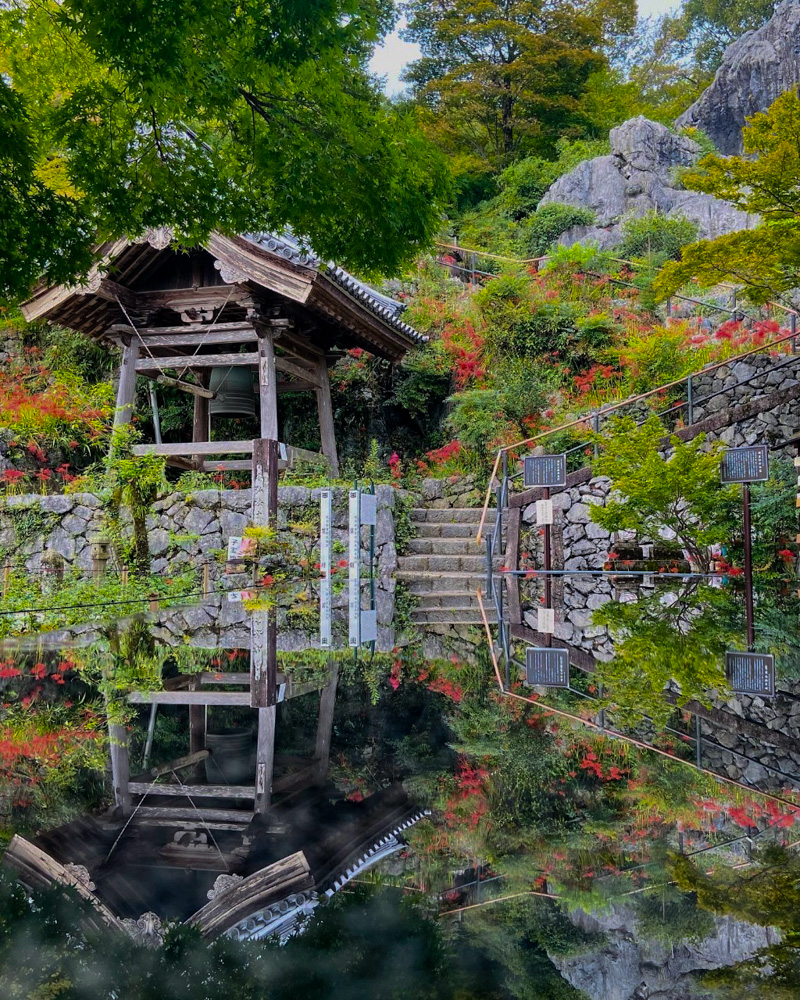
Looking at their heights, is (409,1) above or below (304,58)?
above

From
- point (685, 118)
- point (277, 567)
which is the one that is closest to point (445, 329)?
point (277, 567)

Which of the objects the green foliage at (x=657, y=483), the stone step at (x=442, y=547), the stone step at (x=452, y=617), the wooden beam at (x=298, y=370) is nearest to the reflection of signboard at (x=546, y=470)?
the green foliage at (x=657, y=483)

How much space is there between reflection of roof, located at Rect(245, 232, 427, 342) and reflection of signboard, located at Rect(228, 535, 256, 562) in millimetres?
3980

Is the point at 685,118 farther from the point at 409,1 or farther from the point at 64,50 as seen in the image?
the point at 64,50

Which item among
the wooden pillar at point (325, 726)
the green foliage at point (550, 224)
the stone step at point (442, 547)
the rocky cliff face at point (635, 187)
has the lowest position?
the wooden pillar at point (325, 726)

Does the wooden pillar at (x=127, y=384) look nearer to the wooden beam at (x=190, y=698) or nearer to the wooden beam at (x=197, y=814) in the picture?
the wooden beam at (x=190, y=698)

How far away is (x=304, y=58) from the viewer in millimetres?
5016

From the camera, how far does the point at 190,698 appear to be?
4516 mm

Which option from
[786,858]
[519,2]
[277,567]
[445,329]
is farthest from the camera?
[519,2]

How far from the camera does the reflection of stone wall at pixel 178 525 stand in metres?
12.9

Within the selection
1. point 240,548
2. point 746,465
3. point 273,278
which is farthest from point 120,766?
point 273,278

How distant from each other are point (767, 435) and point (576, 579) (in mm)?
3879

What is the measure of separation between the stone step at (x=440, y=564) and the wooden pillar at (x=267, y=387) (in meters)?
3.00

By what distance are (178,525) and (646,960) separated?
1228cm
